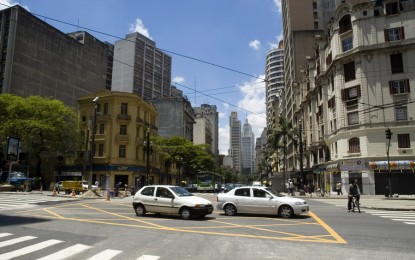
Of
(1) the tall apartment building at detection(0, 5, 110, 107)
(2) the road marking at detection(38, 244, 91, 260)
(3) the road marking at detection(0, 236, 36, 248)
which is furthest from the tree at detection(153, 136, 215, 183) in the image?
(2) the road marking at detection(38, 244, 91, 260)

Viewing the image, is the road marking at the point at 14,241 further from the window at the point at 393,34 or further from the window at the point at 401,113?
the window at the point at 393,34

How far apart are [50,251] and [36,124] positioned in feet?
129

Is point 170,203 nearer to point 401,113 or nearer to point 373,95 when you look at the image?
point 373,95

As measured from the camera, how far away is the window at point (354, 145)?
40562 millimetres

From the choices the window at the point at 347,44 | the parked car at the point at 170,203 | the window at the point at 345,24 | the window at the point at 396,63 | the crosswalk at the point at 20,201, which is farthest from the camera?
the window at the point at 345,24

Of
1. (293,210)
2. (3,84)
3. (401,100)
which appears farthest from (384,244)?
(3,84)

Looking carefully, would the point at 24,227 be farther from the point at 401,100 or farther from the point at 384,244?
the point at 401,100

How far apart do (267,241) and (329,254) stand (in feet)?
7.02

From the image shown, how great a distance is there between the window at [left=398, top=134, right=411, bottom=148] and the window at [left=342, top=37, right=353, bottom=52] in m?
11.9

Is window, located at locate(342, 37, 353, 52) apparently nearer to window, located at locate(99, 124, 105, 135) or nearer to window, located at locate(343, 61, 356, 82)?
window, located at locate(343, 61, 356, 82)

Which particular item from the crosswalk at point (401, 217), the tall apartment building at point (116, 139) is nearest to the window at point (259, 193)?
the crosswalk at point (401, 217)

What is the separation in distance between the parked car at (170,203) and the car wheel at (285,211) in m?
3.33

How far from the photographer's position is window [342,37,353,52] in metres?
42.6

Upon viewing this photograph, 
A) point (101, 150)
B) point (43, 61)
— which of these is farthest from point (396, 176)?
point (43, 61)
